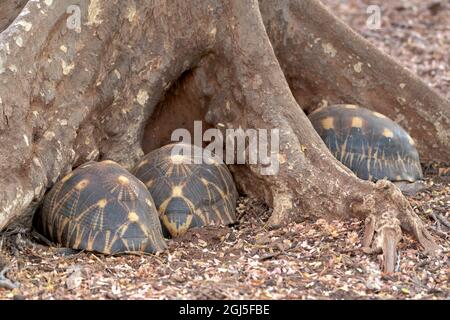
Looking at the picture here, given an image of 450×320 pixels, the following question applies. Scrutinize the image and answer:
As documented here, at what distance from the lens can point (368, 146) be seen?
754 cm

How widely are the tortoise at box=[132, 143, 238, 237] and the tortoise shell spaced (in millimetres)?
1218

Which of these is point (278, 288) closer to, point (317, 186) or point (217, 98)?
point (317, 186)

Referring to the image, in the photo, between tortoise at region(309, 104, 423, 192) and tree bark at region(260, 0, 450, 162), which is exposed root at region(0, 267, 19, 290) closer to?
tortoise at region(309, 104, 423, 192)

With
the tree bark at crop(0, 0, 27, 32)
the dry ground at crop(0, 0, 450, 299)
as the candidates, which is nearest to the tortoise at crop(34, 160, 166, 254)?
the dry ground at crop(0, 0, 450, 299)

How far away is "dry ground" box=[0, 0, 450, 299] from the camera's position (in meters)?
5.07

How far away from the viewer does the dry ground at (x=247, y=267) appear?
5.07 meters

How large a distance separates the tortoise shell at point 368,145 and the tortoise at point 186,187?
3.99 ft

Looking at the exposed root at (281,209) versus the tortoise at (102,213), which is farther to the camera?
the exposed root at (281,209)

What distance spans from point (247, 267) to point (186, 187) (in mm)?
1186

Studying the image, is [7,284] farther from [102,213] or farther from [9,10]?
[9,10]

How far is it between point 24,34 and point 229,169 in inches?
85.3

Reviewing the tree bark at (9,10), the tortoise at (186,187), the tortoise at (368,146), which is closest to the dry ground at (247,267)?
the tortoise at (186,187)

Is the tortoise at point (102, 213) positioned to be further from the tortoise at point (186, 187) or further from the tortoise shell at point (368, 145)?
the tortoise shell at point (368, 145)

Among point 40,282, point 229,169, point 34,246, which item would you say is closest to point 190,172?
point 229,169
